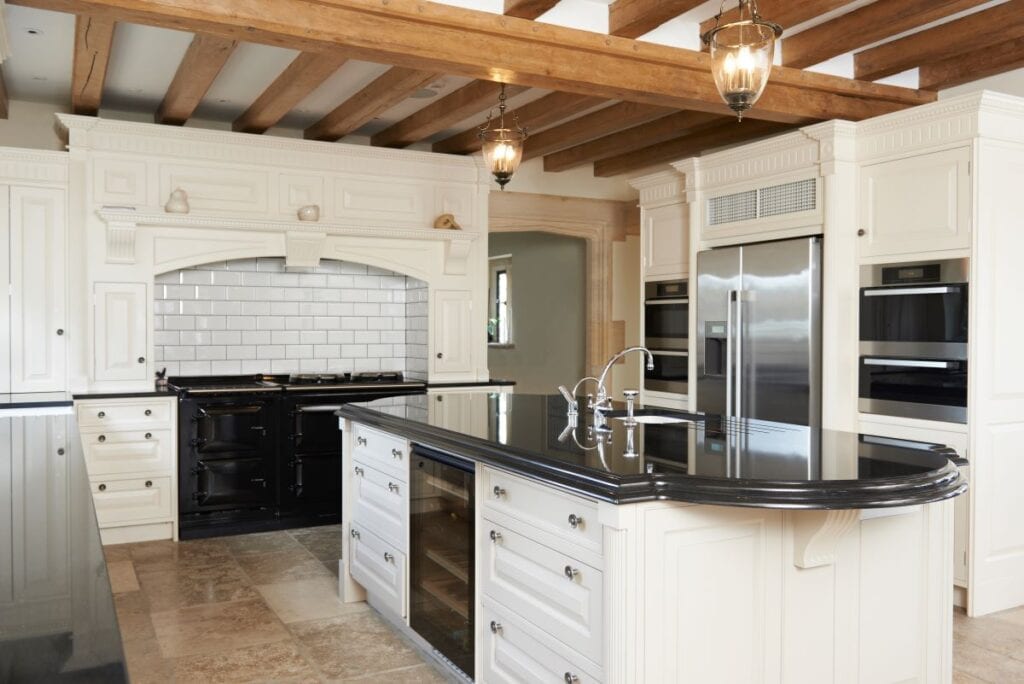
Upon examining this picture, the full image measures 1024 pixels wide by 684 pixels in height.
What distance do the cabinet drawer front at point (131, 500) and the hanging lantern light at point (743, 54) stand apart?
15.0 ft

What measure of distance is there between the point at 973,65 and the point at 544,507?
3867mm

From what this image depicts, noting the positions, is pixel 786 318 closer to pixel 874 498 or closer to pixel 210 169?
pixel 874 498

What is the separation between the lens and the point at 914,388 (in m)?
4.84

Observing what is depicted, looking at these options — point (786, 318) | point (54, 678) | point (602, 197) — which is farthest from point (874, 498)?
point (602, 197)

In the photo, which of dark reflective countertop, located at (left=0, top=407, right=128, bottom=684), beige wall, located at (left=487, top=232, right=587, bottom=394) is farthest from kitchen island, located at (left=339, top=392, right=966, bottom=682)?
beige wall, located at (left=487, top=232, right=587, bottom=394)

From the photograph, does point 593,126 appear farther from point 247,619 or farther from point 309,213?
point 247,619

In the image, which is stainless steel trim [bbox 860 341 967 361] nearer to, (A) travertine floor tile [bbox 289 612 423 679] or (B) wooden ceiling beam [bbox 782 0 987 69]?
(B) wooden ceiling beam [bbox 782 0 987 69]

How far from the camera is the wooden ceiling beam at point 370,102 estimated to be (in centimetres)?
538

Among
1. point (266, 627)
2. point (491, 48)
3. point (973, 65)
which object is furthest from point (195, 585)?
point (973, 65)

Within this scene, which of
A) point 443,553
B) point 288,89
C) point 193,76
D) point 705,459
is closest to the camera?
point 705,459

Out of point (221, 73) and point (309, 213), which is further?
point (309, 213)

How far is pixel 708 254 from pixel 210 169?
3445 millimetres

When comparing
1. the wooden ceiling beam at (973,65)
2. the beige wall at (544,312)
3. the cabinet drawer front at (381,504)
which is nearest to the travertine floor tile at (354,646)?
the cabinet drawer front at (381,504)

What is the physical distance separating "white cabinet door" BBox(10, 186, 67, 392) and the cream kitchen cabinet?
8.58ft
